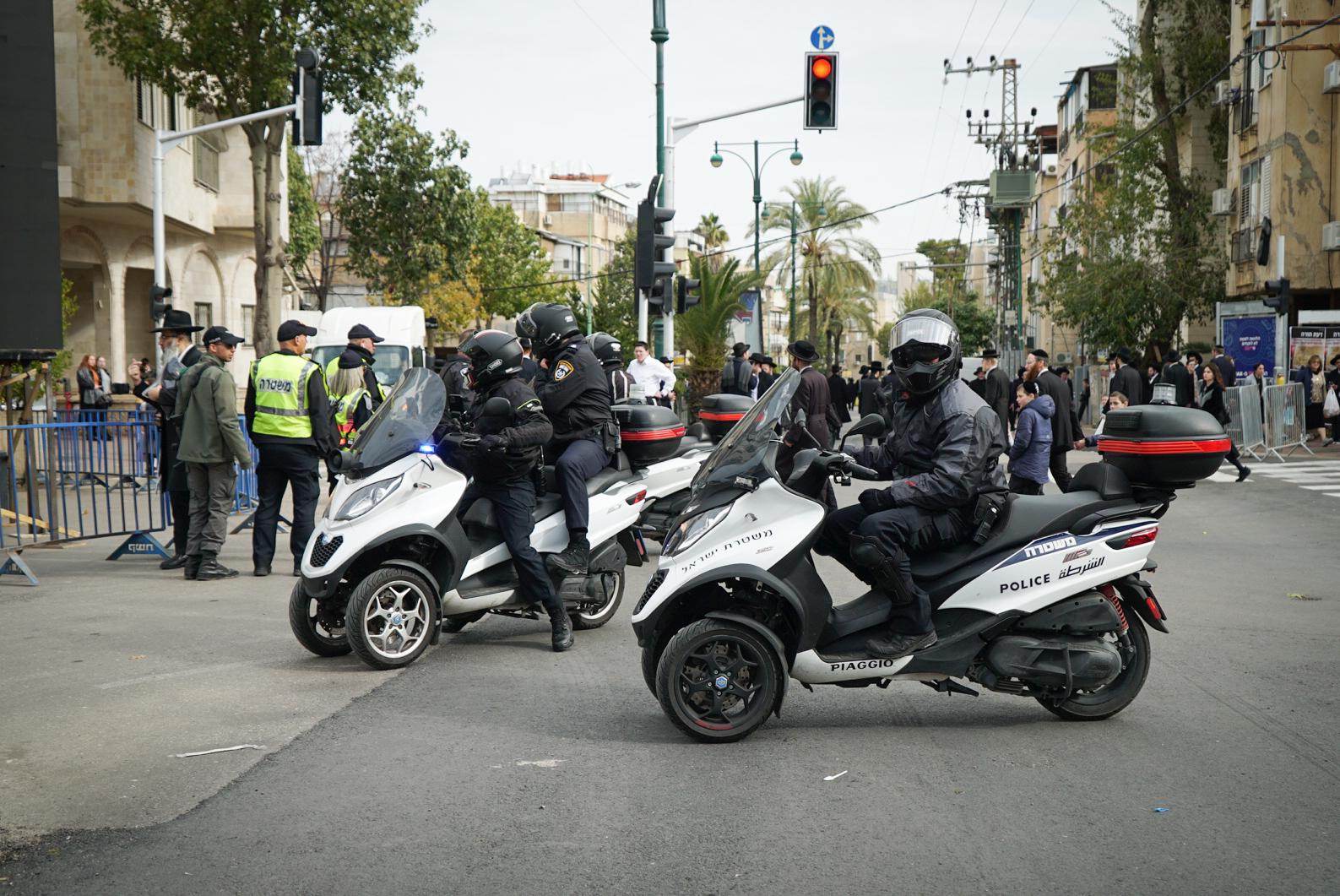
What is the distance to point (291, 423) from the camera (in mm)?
10258

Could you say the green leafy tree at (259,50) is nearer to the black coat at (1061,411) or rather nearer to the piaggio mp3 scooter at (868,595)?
the black coat at (1061,411)

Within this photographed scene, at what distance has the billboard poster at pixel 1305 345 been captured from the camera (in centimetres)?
2631

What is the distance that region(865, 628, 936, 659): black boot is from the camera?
581 centimetres

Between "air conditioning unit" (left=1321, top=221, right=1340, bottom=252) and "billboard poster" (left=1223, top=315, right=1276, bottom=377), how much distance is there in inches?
98.3

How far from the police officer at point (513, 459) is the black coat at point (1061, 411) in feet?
21.6

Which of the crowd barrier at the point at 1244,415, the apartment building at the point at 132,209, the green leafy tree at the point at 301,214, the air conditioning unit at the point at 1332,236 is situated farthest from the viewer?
the green leafy tree at the point at 301,214

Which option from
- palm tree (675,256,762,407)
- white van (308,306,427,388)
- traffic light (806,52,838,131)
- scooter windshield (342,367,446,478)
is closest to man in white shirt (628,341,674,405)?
traffic light (806,52,838,131)

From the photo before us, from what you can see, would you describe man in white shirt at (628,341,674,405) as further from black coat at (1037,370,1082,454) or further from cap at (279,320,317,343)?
cap at (279,320,317,343)

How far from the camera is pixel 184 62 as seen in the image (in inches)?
1030

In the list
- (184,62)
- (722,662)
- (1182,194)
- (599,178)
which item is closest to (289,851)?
(722,662)

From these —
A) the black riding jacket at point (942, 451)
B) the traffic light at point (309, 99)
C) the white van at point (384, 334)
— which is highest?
the traffic light at point (309, 99)

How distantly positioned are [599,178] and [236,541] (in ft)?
Answer: 398

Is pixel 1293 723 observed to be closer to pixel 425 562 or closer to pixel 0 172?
pixel 425 562

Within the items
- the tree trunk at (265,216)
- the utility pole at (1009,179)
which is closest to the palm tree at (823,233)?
the utility pole at (1009,179)
